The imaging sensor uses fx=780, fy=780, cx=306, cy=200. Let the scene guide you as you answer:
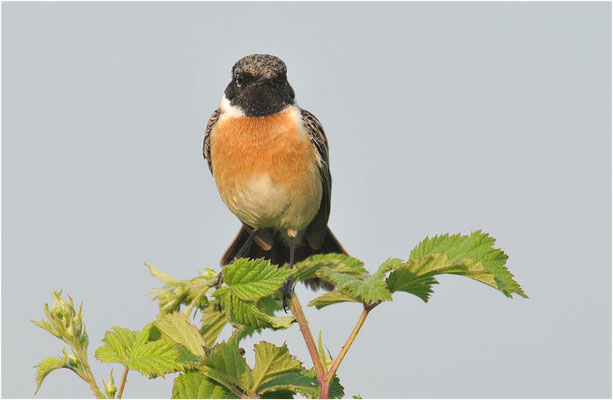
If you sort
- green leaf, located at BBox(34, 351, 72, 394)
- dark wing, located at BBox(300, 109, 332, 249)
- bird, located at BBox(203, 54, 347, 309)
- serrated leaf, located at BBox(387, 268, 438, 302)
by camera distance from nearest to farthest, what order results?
green leaf, located at BBox(34, 351, 72, 394), serrated leaf, located at BBox(387, 268, 438, 302), bird, located at BBox(203, 54, 347, 309), dark wing, located at BBox(300, 109, 332, 249)

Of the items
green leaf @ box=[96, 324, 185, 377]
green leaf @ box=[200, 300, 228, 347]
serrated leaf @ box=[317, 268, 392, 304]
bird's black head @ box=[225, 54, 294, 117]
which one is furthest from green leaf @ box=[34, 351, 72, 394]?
bird's black head @ box=[225, 54, 294, 117]

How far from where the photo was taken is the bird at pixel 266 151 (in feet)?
20.6

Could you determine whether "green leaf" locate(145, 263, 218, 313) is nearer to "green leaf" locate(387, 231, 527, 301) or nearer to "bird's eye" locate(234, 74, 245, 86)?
"green leaf" locate(387, 231, 527, 301)

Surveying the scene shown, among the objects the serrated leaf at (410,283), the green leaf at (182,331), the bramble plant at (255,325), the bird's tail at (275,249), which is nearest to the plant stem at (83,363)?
the bramble plant at (255,325)

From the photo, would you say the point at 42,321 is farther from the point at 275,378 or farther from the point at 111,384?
the point at 275,378

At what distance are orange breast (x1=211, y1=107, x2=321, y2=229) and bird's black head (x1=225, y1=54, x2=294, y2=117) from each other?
83 mm

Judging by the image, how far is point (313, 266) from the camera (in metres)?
3.77

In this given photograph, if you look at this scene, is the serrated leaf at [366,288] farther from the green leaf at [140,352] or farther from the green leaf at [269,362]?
the green leaf at [140,352]

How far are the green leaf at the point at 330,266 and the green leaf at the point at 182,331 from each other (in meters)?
0.50

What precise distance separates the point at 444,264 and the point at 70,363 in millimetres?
1486

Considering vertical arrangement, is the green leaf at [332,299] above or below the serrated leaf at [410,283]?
below

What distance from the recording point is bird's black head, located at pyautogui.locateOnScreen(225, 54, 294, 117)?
20.2ft

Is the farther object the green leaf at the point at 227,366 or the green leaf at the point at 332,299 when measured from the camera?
the green leaf at the point at 332,299

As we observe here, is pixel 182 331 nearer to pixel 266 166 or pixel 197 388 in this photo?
pixel 197 388
